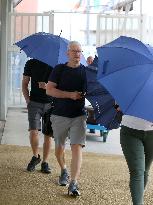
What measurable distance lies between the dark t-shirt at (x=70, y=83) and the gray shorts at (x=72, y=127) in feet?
0.19

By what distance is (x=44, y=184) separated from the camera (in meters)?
4.89

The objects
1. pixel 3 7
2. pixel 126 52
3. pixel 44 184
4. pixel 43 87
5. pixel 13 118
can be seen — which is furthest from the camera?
pixel 13 118

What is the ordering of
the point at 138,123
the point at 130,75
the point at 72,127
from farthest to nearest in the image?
the point at 72,127, the point at 138,123, the point at 130,75

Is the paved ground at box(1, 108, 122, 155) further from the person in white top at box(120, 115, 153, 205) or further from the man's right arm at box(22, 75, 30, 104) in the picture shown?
the person in white top at box(120, 115, 153, 205)

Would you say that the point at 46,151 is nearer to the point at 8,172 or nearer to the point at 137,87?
the point at 8,172

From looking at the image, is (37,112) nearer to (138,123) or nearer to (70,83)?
(70,83)

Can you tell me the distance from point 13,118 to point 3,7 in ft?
8.79

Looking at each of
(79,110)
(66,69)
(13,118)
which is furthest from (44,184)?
(13,118)

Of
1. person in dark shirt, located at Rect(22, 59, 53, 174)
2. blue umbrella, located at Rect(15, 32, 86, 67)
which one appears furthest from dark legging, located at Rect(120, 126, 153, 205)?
person in dark shirt, located at Rect(22, 59, 53, 174)

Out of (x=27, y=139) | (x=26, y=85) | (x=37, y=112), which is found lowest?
(x=27, y=139)

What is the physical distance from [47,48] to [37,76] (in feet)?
1.18

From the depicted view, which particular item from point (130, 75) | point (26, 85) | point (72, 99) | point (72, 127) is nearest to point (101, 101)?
point (72, 99)

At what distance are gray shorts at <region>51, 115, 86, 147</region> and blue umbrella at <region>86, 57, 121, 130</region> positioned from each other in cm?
21

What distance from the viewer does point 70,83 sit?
445cm
